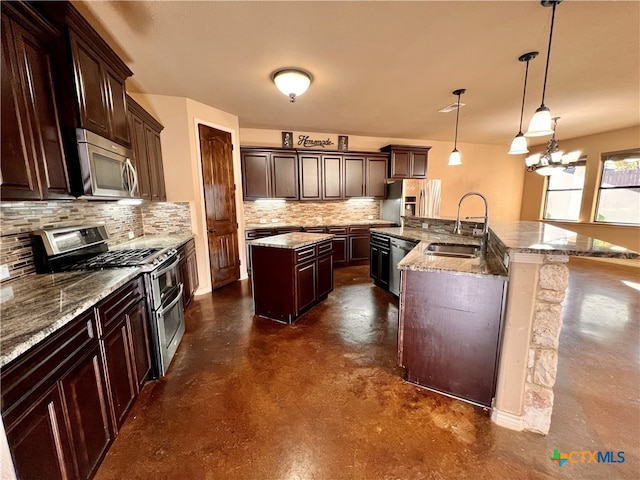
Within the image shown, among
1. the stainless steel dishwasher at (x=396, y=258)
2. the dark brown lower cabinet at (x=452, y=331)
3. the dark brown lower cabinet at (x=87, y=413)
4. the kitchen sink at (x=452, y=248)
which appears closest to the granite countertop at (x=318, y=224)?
the stainless steel dishwasher at (x=396, y=258)

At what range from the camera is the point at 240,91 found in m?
3.26

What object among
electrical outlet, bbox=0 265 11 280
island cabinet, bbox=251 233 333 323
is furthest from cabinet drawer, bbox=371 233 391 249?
electrical outlet, bbox=0 265 11 280

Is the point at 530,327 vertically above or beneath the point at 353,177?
beneath

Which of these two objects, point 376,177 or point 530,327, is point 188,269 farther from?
point 376,177

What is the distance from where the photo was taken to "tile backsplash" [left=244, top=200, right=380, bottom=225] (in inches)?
203

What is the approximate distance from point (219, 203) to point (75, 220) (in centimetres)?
195

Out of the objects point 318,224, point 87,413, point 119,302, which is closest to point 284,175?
point 318,224

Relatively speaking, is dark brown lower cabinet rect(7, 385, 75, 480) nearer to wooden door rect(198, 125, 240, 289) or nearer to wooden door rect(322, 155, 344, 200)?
wooden door rect(198, 125, 240, 289)

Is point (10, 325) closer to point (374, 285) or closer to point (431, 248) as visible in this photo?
point (431, 248)

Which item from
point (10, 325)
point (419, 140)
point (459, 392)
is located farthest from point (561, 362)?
point (419, 140)

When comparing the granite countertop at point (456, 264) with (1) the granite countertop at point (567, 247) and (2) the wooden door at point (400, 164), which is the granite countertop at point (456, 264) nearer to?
(1) the granite countertop at point (567, 247)

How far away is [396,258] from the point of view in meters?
3.41

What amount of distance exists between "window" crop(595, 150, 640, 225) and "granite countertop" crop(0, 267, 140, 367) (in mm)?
8179

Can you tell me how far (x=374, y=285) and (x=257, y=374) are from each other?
2.53m
